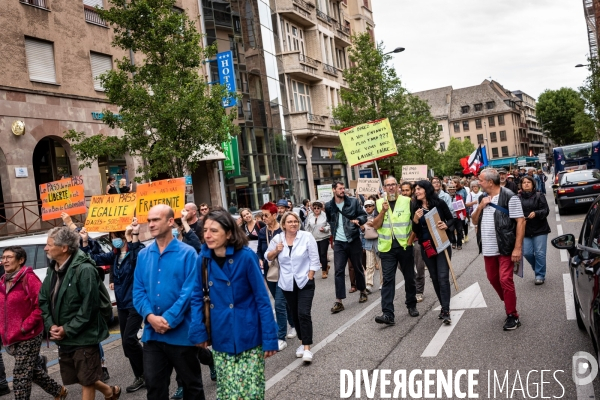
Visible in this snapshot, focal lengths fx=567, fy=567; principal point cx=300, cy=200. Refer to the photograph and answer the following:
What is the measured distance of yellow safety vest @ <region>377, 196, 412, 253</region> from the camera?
7973 mm

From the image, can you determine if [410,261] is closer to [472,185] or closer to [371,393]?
[371,393]

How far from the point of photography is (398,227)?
8008mm

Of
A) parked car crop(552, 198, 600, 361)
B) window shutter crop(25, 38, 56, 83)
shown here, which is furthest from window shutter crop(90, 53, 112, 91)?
parked car crop(552, 198, 600, 361)

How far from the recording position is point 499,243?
6.92 metres

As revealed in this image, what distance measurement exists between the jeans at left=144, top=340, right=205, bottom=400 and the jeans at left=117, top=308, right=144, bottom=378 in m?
1.52

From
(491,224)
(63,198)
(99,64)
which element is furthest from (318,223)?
(99,64)

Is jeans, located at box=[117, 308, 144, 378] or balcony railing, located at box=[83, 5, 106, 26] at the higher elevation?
balcony railing, located at box=[83, 5, 106, 26]

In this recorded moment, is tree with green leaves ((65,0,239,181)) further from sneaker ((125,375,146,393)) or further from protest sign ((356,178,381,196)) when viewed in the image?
sneaker ((125,375,146,393))

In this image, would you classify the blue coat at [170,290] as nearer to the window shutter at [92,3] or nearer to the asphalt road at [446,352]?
the asphalt road at [446,352]

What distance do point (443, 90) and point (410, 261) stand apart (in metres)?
117

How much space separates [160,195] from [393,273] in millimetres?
3804

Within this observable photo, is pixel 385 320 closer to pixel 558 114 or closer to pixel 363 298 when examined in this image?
pixel 363 298

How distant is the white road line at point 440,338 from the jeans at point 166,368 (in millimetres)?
2822

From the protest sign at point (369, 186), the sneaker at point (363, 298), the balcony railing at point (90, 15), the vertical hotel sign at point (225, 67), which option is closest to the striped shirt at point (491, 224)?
the sneaker at point (363, 298)
